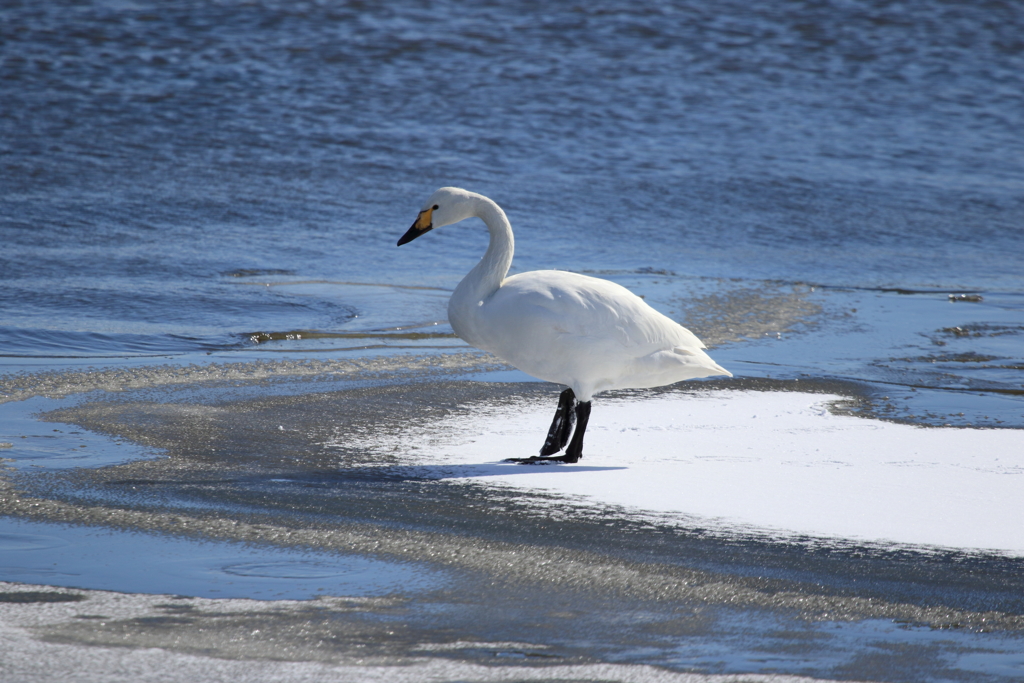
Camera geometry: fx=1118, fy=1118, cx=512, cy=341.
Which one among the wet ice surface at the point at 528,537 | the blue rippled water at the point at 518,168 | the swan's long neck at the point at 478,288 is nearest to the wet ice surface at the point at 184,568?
the wet ice surface at the point at 528,537

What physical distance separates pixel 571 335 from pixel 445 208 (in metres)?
1.09

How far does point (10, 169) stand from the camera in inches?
468

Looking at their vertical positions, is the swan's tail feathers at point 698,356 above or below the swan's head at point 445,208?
below

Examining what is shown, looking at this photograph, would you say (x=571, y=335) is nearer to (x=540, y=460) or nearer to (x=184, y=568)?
(x=540, y=460)

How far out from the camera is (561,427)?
4.88 meters

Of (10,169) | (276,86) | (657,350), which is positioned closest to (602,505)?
(657,350)

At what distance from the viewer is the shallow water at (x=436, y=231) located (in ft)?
15.2

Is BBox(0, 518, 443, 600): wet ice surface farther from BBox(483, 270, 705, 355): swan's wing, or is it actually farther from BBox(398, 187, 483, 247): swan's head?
BBox(398, 187, 483, 247): swan's head

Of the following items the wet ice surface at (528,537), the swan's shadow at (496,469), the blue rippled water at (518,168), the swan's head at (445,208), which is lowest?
the blue rippled water at (518,168)

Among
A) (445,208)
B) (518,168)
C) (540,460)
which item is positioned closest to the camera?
(540,460)

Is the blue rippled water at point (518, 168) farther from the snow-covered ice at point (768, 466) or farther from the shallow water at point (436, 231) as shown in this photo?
the snow-covered ice at point (768, 466)

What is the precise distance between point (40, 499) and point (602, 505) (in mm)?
1979

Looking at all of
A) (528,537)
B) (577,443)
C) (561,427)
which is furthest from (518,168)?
(528,537)

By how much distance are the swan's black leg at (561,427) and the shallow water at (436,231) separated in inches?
29.0
